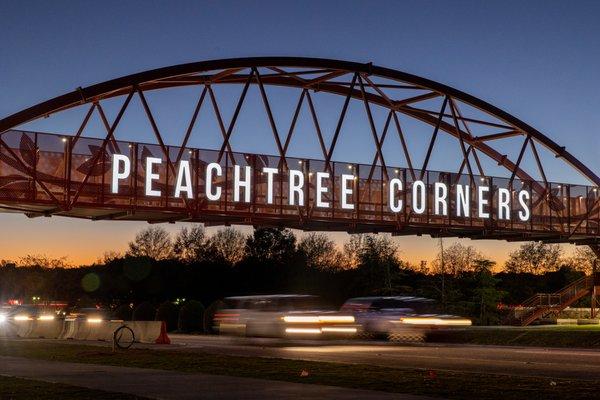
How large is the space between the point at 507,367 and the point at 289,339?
1493 cm

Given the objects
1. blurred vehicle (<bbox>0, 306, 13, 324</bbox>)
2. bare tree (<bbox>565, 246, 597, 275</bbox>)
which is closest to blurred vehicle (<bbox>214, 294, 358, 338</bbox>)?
blurred vehicle (<bbox>0, 306, 13, 324</bbox>)

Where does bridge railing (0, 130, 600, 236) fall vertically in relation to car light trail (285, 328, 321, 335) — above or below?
above

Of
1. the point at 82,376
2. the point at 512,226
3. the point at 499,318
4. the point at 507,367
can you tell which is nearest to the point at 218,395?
the point at 82,376

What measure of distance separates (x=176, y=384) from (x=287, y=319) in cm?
1774

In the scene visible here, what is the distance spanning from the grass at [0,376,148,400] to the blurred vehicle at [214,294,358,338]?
1805 cm

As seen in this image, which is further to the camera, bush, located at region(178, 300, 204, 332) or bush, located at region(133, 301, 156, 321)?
bush, located at region(133, 301, 156, 321)

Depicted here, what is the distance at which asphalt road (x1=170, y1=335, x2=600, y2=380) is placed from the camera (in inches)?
898

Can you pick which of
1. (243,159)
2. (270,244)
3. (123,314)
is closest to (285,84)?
(243,159)

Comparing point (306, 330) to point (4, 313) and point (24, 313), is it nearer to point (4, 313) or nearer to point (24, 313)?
point (4, 313)

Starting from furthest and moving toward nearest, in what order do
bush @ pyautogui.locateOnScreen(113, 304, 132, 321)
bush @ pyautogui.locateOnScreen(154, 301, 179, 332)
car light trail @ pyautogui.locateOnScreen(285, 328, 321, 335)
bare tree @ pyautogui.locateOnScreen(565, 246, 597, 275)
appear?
bare tree @ pyautogui.locateOnScreen(565, 246, 597, 275), bush @ pyautogui.locateOnScreen(113, 304, 132, 321), bush @ pyautogui.locateOnScreen(154, 301, 179, 332), car light trail @ pyautogui.locateOnScreen(285, 328, 321, 335)

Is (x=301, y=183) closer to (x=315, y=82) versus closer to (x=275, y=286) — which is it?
(x=315, y=82)

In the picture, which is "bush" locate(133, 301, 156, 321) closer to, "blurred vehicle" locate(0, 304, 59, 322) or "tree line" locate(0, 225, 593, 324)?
"blurred vehicle" locate(0, 304, 59, 322)

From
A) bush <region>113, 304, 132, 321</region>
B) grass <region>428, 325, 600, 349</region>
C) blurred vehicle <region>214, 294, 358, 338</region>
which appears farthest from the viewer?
bush <region>113, 304, 132, 321</region>

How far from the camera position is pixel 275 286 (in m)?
99.1
